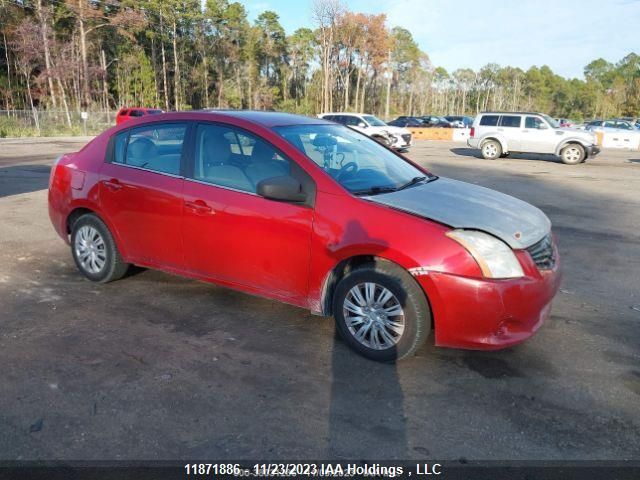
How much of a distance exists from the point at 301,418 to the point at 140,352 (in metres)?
1.39

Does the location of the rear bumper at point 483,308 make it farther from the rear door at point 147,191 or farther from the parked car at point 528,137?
the parked car at point 528,137

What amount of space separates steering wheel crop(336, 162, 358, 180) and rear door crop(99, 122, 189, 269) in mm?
1324

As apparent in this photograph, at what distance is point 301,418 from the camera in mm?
2947

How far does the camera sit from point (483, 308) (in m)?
3.28

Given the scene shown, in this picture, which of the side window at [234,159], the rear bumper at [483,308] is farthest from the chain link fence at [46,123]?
the rear bumper at [483,308]

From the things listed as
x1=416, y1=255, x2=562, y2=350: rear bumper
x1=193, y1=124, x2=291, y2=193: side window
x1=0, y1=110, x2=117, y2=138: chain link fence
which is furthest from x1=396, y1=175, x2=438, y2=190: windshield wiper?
x1=0, y1=110, x2=117, y2=138: chain link fence

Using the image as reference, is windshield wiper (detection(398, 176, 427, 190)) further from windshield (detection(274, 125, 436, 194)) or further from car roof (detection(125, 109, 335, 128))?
car roof (detection(125, 109, 335, 128))

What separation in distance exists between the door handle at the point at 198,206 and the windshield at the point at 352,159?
0.81 m

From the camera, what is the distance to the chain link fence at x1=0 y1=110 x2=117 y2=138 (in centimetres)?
3212

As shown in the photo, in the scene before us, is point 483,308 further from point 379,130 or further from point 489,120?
point 379,130

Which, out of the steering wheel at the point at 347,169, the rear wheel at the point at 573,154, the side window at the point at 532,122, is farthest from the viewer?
the side window at the point at 532,122

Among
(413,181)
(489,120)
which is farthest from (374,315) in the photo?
(489,120)

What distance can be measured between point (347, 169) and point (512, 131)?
17.7 m

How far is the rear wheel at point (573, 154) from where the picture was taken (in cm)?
1872
